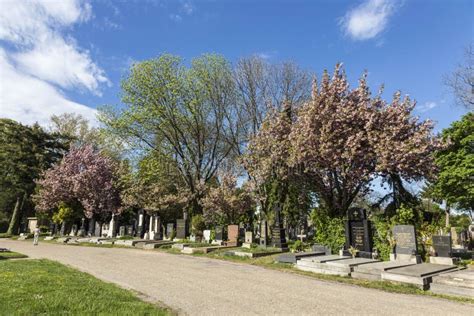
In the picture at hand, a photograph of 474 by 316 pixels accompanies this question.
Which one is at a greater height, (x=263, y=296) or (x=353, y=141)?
(x=353, y=141)

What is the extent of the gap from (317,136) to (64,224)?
30796 millimetres

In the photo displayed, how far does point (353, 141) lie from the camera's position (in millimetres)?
17078

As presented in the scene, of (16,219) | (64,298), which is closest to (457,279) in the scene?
(64,298)

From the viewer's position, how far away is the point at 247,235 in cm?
2298

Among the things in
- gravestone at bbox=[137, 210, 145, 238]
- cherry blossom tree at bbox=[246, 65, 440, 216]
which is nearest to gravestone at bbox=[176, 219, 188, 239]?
gravestone at bbox=[137, 210, 145, 238]

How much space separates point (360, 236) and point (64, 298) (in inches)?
517

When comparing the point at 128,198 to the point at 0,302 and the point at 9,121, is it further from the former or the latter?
the point at 0,302

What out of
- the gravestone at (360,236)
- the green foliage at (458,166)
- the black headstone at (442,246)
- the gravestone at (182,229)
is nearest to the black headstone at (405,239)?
the gravestone at (360,236)

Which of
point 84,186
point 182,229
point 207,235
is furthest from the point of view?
point 84,186

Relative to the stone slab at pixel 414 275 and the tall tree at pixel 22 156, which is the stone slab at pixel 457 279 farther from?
the tall tree at pixel 22 156

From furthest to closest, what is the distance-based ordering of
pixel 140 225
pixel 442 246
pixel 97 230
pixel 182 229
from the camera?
1. pixel 97 230
2. pixel 140 225
3. pixel 182 229
4. pixel 442 246

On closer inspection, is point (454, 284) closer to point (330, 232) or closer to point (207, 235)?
point (330, 232)

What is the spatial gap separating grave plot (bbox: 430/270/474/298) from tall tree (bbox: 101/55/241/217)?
2221cm

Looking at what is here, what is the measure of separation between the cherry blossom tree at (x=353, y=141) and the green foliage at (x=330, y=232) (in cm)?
209
